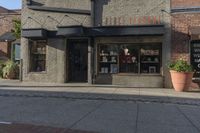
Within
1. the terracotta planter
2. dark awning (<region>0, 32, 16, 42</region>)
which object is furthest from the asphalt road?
dark awning (<region>0, 32, 16, 42</region>)

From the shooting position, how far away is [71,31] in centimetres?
1864

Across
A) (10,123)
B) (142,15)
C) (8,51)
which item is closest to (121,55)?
(142,15)

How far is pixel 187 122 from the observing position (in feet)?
31.0

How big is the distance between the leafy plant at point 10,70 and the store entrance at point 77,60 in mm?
4609

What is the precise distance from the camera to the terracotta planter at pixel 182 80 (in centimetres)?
1648

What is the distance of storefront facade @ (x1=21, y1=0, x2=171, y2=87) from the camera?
18.5 metres

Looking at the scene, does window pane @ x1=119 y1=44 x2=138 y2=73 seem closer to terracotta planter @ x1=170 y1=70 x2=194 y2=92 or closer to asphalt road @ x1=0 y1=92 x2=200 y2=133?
terracotta planter @ x1=170 y1=70 x2=194 y2=92

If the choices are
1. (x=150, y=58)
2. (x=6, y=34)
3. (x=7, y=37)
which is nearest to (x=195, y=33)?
(x=150, y=58)

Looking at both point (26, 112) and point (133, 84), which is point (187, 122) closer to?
point (26, 112)

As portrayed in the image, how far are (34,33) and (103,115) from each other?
10.7 m

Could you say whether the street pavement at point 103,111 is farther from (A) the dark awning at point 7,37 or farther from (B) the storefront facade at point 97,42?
(A) the dark awning at point 7,37

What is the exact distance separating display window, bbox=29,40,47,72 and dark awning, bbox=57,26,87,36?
86.4 inches

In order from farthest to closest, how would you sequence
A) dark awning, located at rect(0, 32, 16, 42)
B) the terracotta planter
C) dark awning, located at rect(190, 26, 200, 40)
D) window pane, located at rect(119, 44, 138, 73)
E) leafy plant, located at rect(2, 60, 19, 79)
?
dark awning, located at rect(0, 32, 16, 42), leafy plant, located at rect(2, 60, 19, 79), window pane, located at rect(119, 44, 138, 73), dark awning, located at rect(190, 26, 200, 40), the terracotta planter

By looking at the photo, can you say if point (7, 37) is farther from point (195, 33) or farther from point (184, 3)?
point (195, 33)
